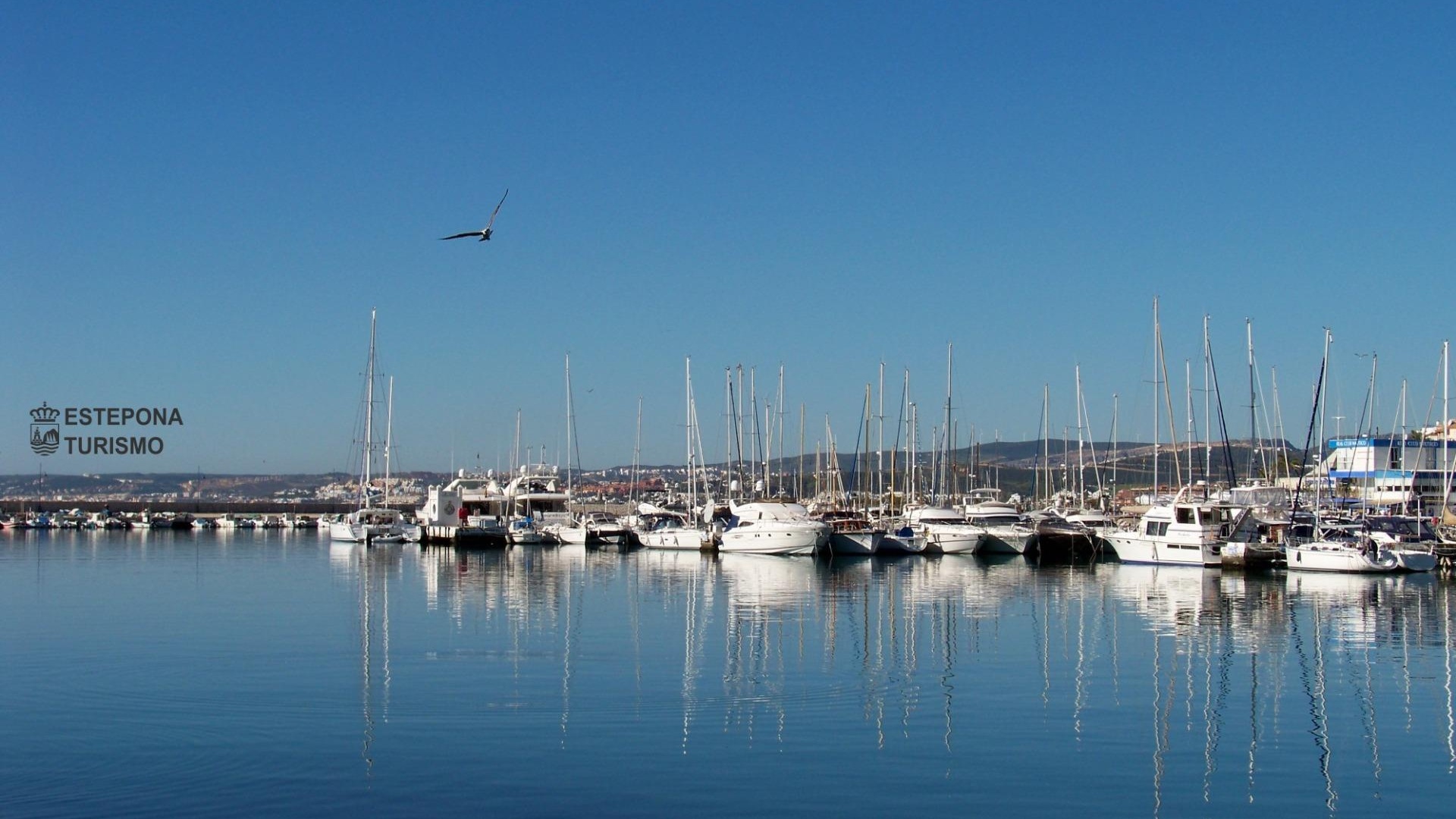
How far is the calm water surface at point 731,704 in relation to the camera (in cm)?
Answer: 1585

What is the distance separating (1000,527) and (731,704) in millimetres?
47676

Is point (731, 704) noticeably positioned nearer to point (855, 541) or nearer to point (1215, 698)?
point (1215, 698)

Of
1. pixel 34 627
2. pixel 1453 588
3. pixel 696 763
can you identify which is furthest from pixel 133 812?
pixel 1453 588

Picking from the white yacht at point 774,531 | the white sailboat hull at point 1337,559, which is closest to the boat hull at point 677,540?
the white yacht at point 774,531

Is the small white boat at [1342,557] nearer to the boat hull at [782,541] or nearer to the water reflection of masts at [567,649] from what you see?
the boat hull at [782,541]

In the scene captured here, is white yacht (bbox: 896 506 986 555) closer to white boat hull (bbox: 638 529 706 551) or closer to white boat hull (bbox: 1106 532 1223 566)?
white boat hull (bbox: 1106 532 1223 566)

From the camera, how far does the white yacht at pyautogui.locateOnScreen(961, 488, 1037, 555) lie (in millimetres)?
66250

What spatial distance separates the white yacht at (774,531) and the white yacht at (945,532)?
4.85m

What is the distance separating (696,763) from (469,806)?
10.3ft

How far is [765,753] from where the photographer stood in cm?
1775

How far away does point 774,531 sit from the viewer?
6606 cm

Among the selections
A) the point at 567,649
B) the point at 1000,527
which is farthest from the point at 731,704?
the point at 1000,527

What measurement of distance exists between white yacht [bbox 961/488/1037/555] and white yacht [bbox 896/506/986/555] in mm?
410

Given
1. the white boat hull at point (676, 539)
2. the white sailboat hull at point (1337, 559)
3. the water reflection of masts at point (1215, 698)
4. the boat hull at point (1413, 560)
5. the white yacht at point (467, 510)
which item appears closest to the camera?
the water reflection of masts at point (1215, 698)
